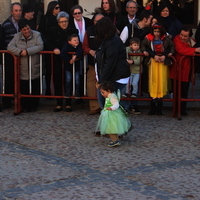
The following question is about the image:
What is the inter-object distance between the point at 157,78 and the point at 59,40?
1.80m

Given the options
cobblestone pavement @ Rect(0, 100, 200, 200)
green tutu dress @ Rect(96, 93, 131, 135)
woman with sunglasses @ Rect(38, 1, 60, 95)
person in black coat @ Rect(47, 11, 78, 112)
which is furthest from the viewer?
woman with sunglasses @ Rect(38, 1, 60, 95)

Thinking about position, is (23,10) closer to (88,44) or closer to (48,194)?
(88,44)

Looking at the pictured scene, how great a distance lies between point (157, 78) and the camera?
1077cm

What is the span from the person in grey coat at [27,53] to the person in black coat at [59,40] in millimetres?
239

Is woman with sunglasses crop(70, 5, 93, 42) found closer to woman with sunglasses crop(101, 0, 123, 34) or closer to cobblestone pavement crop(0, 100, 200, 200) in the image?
woman with sunglasses crop(101, 0, 123, 34)

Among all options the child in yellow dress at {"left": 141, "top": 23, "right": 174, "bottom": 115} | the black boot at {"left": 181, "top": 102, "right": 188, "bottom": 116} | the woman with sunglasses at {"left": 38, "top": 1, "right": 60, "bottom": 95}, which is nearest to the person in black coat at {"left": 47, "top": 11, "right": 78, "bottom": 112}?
the woman with sunglasses at {"left": 38, "top": 1, "right": 60, "bottom": 95}

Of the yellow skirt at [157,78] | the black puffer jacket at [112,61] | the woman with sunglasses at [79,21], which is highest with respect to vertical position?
the woman with sunglasses at [79,21]

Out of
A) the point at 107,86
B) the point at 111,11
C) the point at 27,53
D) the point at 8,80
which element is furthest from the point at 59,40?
the point at 107,86

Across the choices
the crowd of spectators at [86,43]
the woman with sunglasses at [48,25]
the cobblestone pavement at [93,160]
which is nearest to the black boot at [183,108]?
the crowd of spectators at [86,43]

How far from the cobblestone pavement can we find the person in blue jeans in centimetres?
49

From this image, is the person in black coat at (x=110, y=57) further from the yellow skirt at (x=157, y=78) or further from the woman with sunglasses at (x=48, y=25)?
the woman with sunglasses at (x=48, y=25)

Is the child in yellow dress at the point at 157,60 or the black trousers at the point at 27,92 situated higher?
the child in yellow dress at the point at 157,60

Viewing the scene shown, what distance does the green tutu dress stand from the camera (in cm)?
840

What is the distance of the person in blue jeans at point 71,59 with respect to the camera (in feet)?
35.6
